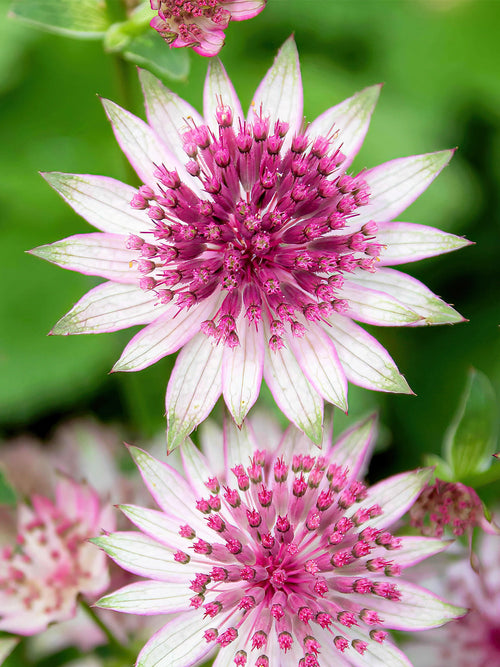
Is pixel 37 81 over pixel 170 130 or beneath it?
over

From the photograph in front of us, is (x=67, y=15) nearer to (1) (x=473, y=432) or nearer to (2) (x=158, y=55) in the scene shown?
(2) (x=158, y=55)

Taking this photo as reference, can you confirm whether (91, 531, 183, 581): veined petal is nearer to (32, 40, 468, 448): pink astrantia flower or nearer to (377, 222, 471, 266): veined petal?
(32, 40, 468, 448): pink astrantia flower

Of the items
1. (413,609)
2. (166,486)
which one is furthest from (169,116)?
(413,609)

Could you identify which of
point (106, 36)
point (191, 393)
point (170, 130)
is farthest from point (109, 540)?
point (106, 36)

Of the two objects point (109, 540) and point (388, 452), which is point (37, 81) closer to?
point (388, 452)

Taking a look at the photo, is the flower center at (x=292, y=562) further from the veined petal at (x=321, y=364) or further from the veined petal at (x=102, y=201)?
the veined petal at (x=102, y=201)

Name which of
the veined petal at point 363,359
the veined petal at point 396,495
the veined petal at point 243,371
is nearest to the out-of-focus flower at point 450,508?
the veined petal at point 396,495
